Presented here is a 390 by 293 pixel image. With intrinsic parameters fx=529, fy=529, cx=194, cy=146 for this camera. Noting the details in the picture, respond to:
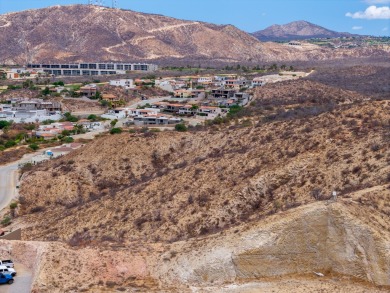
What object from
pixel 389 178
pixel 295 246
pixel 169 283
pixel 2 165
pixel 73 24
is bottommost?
pixel 2 165

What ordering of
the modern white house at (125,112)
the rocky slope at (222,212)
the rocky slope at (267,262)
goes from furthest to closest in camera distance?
1. the modern white house at (125,112)
2. the rocky slope at (222,212)
3. the rocky slope at (267,262)

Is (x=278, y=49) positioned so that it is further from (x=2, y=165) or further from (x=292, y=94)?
(x=2, y=165)

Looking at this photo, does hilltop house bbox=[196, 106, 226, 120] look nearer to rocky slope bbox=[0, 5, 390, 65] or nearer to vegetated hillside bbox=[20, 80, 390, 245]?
vegetated hillside bbox=[20, 80, 390, 245]

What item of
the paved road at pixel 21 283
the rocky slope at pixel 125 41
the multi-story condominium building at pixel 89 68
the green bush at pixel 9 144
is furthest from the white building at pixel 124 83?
the paved road at pixel 21 283

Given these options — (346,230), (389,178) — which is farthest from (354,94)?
(346,230)

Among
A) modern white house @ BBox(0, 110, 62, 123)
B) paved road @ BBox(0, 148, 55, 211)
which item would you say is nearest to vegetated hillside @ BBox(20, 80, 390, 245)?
paved road @ BBox(0, 148, 55, 211)

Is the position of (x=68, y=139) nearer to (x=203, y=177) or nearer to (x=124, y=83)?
(x=203, y=177)

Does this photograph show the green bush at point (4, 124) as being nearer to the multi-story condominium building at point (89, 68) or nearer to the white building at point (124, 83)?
Answer: the white building at point (124, 83)
